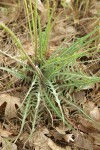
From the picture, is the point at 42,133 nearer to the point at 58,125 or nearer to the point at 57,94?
the point at 58,125

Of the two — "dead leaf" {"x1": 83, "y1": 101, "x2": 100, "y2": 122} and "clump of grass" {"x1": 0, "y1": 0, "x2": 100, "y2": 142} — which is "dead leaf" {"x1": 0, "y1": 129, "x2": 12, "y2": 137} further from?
"dead leaf" {"x1": 83, "y1": 101, "x2": 100, "y2": 122}

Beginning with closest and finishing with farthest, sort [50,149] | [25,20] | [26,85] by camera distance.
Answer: [50,149] → [26,85] → [25,20]

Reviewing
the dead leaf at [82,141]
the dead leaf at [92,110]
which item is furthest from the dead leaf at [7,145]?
the dead leaf at [92,110]

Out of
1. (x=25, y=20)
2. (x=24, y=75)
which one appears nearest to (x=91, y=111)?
(x=24, y=75)

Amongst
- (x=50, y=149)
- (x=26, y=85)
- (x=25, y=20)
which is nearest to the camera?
(x=50, y=149)

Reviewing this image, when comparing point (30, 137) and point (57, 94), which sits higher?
point (57, 94)

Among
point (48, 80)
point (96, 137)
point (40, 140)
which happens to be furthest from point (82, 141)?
point (48, 80)

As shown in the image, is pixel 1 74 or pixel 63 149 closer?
pixel 63 149

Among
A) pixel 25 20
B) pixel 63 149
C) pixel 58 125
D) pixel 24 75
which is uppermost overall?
pixel 25 20

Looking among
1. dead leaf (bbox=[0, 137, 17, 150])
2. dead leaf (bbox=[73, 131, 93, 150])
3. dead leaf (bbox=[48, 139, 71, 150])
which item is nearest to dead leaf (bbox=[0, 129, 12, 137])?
dead leaf (bbox=[0, 137, 17, 150])
